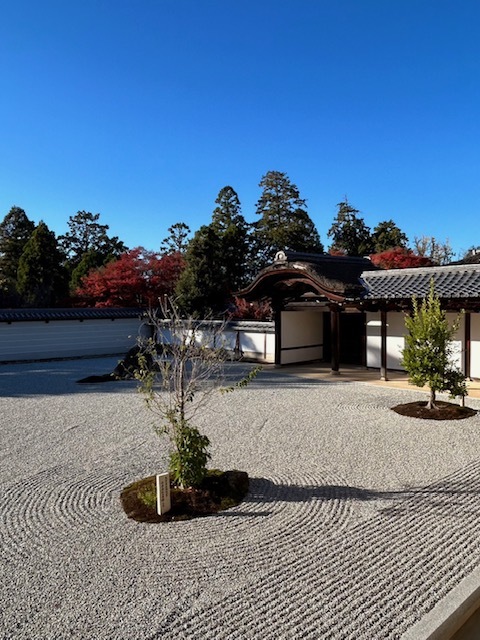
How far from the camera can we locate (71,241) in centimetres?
4019

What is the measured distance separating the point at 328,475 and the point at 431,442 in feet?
6.98

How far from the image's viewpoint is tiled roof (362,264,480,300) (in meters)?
10.4

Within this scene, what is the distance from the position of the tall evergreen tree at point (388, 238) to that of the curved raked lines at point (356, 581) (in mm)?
30091

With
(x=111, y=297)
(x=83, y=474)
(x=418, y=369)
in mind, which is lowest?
(x=83, y=474)

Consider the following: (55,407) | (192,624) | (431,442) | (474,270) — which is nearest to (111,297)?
(55,407)

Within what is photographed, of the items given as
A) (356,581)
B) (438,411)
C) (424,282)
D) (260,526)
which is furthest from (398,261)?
(356,581)

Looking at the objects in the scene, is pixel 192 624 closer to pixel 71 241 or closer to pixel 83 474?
pixel 83 474

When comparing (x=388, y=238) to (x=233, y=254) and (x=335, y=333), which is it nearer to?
(x=233, y=254)

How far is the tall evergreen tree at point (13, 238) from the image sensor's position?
31.8m

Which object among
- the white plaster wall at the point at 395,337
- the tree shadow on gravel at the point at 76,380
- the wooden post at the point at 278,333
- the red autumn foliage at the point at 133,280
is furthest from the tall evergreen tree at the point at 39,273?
the white plaster wall at the point at 395,337

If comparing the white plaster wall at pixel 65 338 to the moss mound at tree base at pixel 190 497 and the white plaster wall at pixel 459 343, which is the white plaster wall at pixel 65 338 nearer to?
the white plaster wall at pixel 459 343

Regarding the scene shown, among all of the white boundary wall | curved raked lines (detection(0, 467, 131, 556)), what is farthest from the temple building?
curved raked lines (detection(0, 467, 131, 556))

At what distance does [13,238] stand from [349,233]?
24559 mm

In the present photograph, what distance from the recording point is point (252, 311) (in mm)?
20547
